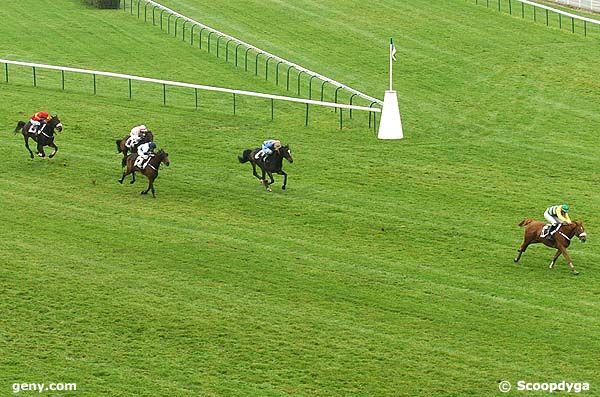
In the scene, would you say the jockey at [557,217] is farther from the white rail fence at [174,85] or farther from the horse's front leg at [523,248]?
the white rail fence at [174,85]

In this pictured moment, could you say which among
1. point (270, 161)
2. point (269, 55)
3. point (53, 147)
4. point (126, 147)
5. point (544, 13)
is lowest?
point (53, 147)

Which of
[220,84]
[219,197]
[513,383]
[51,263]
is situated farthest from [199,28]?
[513,383]

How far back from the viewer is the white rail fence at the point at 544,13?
63.4 meters

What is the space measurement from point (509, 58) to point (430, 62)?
3.59m

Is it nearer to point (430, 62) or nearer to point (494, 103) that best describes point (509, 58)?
point (430, 62)

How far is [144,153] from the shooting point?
35.3 m

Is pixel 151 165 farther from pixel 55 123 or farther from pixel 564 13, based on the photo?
pixel 564 13

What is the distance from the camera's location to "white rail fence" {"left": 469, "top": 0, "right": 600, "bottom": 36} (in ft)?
208

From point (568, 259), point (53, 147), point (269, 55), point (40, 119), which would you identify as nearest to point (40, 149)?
point (53, 147)

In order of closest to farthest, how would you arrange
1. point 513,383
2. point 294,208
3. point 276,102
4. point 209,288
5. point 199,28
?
1. point 513,383
2. point 209,288
3. point 294,208
4. point 276,102
5. point 199,28

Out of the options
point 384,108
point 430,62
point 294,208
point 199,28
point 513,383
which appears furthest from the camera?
point 199,28

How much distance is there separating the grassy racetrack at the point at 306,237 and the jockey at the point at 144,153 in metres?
1.09

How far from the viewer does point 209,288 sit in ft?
95.3

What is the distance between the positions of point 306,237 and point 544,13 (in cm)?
3637
